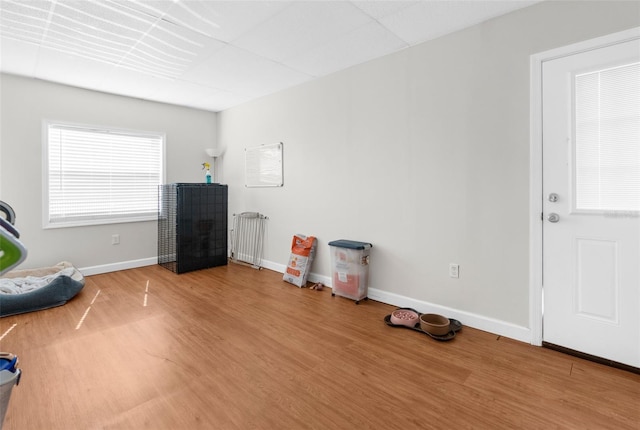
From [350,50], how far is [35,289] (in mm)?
3816

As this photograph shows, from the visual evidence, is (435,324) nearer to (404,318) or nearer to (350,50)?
(404,318)

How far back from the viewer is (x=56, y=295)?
3053 mm

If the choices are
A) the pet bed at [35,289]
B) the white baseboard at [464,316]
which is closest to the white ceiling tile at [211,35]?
the pet bed at [35,289]

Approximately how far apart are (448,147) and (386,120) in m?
0.70

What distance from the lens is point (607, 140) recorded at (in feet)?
6.62

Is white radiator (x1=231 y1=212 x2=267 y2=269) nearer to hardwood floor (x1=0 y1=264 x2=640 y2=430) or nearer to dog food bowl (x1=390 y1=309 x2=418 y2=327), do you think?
hardwood floor (x1=0 y1=264 x2=640 y2=430)

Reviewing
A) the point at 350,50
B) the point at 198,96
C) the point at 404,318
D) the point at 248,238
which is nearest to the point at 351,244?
the point at 404,318

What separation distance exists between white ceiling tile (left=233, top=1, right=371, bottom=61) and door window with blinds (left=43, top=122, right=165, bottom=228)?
105 inches

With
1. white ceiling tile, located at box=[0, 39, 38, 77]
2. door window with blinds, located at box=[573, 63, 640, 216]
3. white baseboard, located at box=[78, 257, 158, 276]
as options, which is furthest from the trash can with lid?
white ceiling tile, located at box=[0, 39, 38, 77]

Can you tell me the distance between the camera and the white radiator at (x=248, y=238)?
461 cm

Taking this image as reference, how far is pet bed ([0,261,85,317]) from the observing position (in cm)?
285

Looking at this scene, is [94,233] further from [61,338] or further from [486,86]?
[486,86]

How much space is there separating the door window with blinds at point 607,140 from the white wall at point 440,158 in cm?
29

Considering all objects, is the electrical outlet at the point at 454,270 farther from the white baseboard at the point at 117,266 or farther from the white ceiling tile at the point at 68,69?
the white baseboard at the point at 117,266
